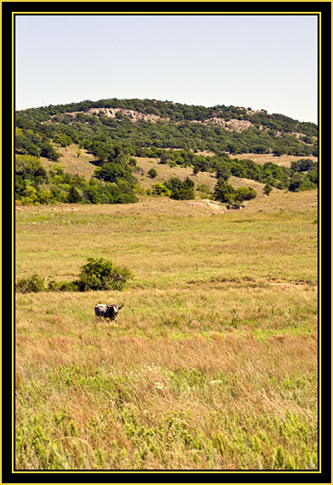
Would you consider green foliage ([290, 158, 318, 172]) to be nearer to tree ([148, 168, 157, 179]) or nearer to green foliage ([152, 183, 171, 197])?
tree ([148, 168, 157, 179])

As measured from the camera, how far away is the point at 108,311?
14594 millimetres

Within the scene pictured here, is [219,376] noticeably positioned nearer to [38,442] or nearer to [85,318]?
[38,442]

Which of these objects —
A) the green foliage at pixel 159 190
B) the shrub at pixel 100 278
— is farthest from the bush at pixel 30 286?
the green foliage at pixel 159 190

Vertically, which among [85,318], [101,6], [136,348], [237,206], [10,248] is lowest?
[85,318]

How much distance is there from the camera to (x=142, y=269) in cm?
3027

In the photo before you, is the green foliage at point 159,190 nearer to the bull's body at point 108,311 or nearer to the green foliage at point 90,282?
the green foliage at point 90,282

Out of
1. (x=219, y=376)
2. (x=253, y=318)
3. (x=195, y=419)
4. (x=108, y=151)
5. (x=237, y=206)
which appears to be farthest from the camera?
(x=108, y=151)

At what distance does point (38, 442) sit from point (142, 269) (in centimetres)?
2697

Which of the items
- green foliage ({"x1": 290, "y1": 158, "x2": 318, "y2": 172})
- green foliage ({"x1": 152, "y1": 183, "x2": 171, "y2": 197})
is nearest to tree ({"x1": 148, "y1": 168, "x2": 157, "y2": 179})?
green foliage ({"x1": 152, "y1": 183, "x2": 171, "y2": 197})

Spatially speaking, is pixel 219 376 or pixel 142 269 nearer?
pixel 219 376

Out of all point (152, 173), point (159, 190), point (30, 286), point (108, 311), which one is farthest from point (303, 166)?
point (108, 311)

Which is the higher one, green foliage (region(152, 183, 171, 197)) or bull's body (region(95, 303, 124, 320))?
green foliage (region(152, 183, 171, 197))

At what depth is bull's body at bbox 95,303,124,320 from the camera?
47.5 ft

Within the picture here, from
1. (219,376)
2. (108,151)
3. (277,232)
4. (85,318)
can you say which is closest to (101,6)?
(219,376)
